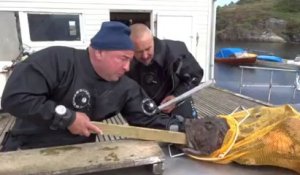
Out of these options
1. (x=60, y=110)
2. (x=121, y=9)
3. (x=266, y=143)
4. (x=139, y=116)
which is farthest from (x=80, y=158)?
(x=121, y=9)

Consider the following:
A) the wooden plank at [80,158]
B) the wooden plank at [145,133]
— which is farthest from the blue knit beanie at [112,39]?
the wooden plank at [80,158]

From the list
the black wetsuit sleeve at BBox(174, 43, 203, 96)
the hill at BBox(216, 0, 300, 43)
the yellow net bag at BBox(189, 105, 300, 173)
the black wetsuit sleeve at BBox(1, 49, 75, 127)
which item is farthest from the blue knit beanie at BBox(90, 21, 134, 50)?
the hill at BBox(216, 0, 300, 43)

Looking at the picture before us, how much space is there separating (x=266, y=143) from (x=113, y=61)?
3.05ft

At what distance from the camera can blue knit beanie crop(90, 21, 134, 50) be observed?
1637mm

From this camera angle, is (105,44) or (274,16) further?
(274,16)

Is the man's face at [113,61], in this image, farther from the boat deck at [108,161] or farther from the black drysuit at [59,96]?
the boat deck at [108,161]

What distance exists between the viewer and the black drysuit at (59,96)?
1547 mm

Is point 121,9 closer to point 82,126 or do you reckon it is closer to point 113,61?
point 113,61

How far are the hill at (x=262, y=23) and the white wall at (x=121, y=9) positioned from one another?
45381 millimetres

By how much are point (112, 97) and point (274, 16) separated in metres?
64.1

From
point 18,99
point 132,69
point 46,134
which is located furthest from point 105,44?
point 132,69

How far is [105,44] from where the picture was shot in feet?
5.37

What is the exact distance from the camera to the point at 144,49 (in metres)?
2.40

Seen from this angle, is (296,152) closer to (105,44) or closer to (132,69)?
(105,44)
